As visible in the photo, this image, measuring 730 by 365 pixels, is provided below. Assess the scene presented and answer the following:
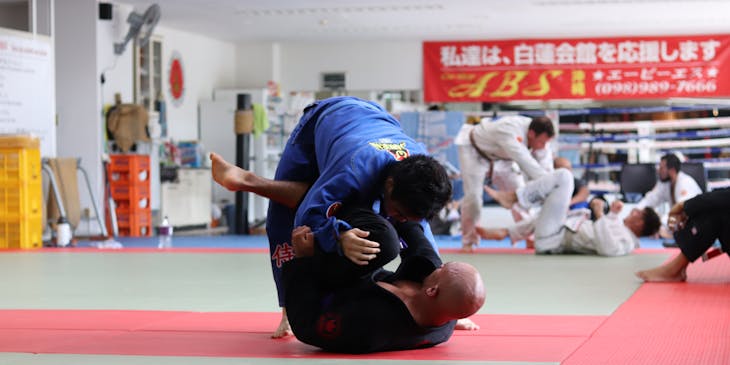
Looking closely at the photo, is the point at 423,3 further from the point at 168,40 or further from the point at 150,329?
the point at 150,329

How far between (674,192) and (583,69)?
16.6 feet

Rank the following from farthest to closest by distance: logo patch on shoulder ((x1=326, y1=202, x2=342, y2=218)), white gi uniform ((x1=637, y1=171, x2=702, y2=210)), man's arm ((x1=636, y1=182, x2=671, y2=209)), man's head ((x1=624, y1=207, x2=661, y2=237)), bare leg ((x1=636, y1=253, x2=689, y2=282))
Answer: man's arm ((x1=636, y1=182, x2=671, y2=209)) → white gi uniform ((x1=637, y1=171, x2=702, y2=210)) → man's head ((x1=624, y1=207, x2=661, y2=237)) → bare leg ((x1=636, y1=253, x2=689, y2=282)) → logo patch on shoulder ((x1=326, y1=202, x2=342, y2=218))

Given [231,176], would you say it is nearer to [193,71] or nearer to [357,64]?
[193,71]

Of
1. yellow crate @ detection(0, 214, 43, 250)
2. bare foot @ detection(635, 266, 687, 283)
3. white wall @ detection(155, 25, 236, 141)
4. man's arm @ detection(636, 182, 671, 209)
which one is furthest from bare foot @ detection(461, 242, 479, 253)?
white wall @ detection(155, 25, 236, 141)

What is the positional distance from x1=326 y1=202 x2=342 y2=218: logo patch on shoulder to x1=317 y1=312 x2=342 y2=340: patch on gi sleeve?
28 centimetres

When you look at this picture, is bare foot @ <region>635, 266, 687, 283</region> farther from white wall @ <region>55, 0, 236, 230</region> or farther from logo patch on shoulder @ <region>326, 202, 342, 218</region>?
white wall @ <region>55, 0, 236, 230</region>

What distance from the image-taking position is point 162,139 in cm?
1359

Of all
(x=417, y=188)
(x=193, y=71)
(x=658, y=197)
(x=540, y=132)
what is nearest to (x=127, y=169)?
(x=193, y=71)

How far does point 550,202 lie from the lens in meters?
7.61


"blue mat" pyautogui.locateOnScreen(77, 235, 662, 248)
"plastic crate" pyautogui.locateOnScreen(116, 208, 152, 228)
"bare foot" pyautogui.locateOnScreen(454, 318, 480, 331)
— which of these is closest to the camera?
"bare foot" pyautogui.locateOnScreen(454, 318, 480, 331)

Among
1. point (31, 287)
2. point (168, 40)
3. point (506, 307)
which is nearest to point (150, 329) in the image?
point (506, 307)

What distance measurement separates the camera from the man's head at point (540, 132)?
7855 mm

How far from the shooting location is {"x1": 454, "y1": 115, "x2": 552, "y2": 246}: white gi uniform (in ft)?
25.5

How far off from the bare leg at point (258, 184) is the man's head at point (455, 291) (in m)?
0.67
